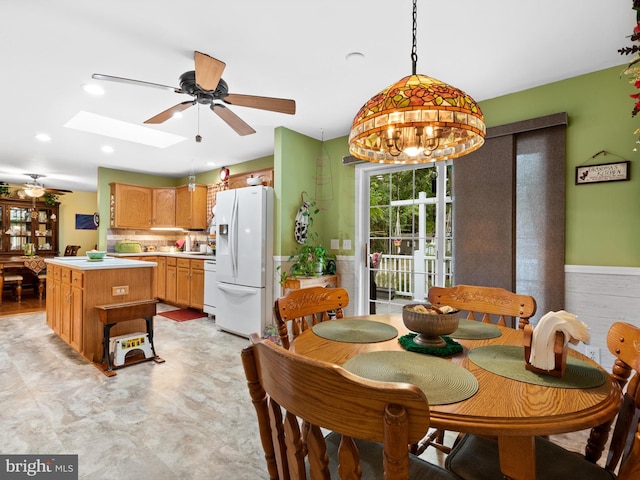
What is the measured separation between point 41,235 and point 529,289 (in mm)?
9966

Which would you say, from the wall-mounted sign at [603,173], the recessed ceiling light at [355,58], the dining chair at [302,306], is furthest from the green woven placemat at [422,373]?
the wall-mounted sign at [603,173]

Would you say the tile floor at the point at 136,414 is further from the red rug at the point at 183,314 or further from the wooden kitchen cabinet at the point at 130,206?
the wooden kitchen cabinet at the point at 130,206

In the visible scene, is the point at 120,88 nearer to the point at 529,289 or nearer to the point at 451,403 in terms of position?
the point at 451,403

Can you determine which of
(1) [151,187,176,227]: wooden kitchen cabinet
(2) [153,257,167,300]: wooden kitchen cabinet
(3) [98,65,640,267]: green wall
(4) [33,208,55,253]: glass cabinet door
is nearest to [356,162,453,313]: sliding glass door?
(3) [98,65,640,267]: green wall

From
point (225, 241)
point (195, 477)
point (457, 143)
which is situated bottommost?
point (195, 477)

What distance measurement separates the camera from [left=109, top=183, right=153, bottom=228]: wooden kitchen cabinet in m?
5.71

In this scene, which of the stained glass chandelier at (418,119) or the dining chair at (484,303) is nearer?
the stained glass chandelier at (418,119)

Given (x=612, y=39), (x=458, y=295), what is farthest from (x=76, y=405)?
(x=612, y=39)

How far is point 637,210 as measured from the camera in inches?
90.2

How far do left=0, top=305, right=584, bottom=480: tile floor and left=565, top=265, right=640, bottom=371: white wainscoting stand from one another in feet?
3.01

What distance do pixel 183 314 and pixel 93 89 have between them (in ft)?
10.9

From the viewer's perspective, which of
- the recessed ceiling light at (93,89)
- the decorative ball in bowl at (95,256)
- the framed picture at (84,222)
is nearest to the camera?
the recessed ceiling light at (93,89)

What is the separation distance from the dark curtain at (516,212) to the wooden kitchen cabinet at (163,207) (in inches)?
200

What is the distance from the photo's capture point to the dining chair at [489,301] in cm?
173
